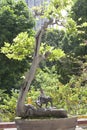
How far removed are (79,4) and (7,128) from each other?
16.1 meters

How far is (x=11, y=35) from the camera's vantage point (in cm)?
2083

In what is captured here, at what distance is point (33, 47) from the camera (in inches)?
262

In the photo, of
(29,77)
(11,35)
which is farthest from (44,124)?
(11,35)

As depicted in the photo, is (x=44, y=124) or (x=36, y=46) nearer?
(x=44, y=124)

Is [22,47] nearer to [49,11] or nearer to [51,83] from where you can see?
[49,11]

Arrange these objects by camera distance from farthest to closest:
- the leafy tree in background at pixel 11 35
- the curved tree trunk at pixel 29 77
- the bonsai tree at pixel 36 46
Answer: the leafy tree in background at pixel 11 35 < the bonsai tree at pixel 36 46 < the curved tree trunk at pixel 29 77

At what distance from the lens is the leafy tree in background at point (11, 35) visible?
20.5 metres

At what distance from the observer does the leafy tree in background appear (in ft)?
67.1

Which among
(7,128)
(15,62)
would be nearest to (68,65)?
(15,62)

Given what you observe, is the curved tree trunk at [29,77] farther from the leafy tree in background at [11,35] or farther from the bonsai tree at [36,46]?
the leafy tree in background at [11,35]

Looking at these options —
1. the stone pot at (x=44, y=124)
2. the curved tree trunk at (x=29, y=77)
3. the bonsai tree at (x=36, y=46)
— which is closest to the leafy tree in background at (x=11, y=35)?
the bonsai tree at (x=36, y=46)

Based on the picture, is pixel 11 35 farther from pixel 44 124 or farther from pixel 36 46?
pixel 44 124

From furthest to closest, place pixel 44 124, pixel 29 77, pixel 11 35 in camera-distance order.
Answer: pixel 11 35 → pixel 29 77 → pixel 44 124

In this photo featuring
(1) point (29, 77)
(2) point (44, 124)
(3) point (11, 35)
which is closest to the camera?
(2) point (44, 124)
